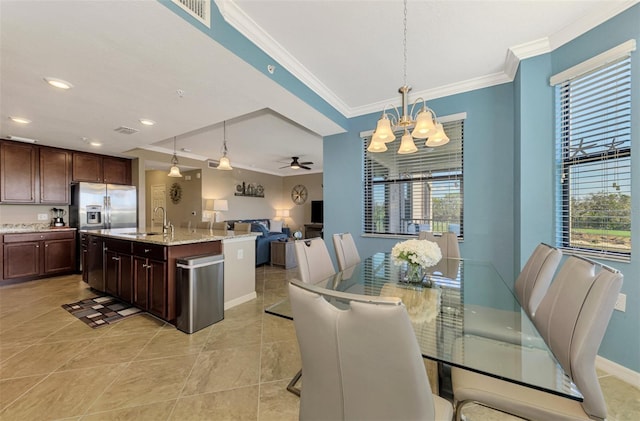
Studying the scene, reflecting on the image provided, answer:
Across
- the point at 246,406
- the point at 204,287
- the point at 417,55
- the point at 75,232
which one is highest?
the point at 417,55

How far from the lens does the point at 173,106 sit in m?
2.96

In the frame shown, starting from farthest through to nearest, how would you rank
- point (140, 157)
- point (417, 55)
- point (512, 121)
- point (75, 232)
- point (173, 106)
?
1. point (140, 157)
2. point (75, 232)
3. point (173, 106)
4. point (512, 121)
5. point (417, 55)

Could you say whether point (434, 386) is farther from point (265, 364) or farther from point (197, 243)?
point (197, 243)

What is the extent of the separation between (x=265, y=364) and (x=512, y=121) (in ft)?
11.3

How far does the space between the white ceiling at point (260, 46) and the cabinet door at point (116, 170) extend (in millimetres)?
1876

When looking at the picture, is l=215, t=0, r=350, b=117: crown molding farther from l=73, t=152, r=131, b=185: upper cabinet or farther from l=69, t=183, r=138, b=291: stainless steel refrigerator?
l=73, t=152, r=131, b=185: upper cabinet

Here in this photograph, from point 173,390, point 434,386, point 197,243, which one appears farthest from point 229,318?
point 434,386

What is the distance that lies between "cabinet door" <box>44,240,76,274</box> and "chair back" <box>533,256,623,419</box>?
6.74m

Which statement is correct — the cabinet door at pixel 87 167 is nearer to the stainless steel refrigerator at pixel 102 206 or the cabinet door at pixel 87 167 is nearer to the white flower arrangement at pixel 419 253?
the stainless steel refrigerator at pixel 102 206

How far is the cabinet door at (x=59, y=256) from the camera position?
176 inches

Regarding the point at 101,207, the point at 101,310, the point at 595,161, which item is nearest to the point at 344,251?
the point at 595,161

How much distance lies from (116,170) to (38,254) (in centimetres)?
201

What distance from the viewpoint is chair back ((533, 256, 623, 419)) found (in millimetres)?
909

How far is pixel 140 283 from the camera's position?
286cm
